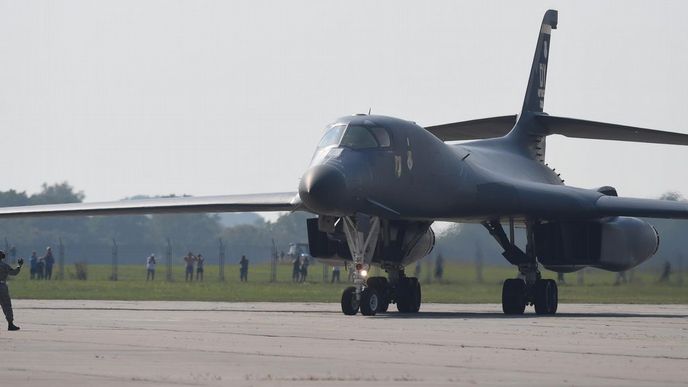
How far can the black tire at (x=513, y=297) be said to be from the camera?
90.6 feet

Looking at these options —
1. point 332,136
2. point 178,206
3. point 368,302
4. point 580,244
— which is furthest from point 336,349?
point 178,206

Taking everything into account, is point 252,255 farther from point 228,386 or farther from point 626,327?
point 228,386

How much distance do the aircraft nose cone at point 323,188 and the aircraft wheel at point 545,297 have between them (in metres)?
5.90

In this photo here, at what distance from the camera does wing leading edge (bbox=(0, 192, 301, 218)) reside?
2808 centimetres

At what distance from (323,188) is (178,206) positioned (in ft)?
22.1

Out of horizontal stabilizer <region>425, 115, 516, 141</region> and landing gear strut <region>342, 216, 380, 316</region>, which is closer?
landing gear strut <region>342, 216, 380, 316</region>

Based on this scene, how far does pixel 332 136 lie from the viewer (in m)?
24.8

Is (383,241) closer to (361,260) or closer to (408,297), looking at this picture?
(361,260)

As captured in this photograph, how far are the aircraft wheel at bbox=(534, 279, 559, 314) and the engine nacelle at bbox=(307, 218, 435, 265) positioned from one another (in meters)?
2.61

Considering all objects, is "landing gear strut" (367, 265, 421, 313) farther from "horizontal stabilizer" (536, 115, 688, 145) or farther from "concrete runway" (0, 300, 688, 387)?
"horizontal stabilizer" (536, 115, 688, 145)

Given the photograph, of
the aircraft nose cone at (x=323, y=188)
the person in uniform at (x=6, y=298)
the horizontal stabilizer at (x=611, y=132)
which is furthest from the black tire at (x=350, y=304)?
the horizontal stabilizer at (x=611, y=132)

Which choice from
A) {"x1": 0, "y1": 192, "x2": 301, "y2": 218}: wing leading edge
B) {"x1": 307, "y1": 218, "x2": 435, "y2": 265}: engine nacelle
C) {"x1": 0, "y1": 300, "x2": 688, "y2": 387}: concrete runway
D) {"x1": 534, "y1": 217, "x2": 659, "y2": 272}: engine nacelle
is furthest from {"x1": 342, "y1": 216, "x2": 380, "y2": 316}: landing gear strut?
{"x1": 534, "y1": 217, "x2": 659, "y2": 272}: engine nacelle

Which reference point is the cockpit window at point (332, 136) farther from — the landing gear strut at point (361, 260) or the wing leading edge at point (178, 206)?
the wing leading edge at point (178, 206)

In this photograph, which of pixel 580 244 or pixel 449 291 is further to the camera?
pixel 449 291
